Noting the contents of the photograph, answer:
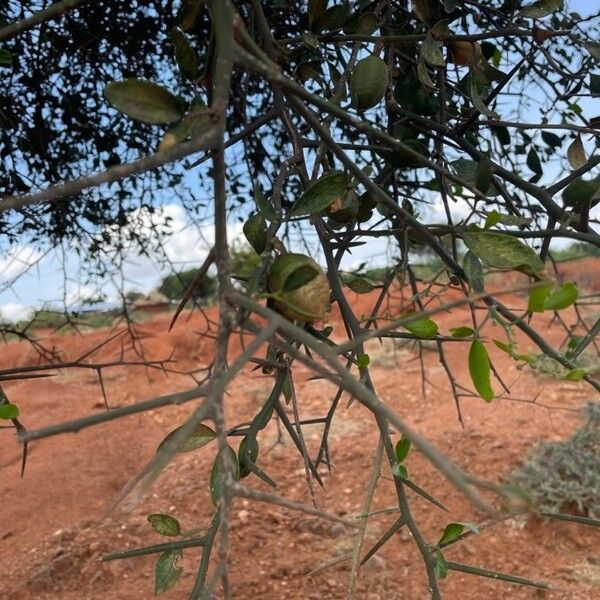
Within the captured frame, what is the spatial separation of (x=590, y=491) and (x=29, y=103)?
2.01 meters

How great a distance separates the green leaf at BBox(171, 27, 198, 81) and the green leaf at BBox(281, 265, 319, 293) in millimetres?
296

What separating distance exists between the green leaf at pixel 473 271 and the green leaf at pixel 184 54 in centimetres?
31

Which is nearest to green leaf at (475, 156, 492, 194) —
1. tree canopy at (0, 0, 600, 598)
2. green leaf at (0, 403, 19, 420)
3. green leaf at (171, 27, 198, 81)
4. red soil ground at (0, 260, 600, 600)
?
tree canopy at (0, 0, 600, 598)

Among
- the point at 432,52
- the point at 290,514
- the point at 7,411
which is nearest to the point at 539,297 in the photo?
the point at 432,52

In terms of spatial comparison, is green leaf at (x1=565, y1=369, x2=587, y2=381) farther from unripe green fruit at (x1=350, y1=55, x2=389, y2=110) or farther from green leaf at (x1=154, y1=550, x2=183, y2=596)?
green leaf at (x1=154, y1=550, x2=183, y2=596)

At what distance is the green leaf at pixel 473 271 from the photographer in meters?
0.71

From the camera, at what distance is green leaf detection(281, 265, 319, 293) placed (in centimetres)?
47

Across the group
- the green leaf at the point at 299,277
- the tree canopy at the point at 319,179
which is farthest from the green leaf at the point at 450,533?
the green leaf at the point at 299,277

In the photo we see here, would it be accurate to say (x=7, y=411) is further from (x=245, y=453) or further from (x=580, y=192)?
(x=580, y=192)

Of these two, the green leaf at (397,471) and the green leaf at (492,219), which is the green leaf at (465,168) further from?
the green leaf at (397,471)

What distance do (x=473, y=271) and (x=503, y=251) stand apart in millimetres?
74

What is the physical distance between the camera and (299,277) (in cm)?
47

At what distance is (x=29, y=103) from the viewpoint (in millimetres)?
1991

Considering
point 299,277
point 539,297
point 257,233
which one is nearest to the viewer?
point 299,277
